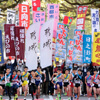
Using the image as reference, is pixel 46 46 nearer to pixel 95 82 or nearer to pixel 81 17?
pixel 95 82

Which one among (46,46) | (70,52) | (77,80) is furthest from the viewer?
(70,52)

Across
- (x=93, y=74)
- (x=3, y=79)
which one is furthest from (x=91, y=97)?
(x=3, y=79)

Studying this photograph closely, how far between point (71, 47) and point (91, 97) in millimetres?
3427

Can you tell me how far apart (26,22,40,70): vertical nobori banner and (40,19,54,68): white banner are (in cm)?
38

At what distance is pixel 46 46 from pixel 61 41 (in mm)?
4030

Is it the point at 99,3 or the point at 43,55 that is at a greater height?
the point at 99,3

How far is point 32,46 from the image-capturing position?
13.9 metres

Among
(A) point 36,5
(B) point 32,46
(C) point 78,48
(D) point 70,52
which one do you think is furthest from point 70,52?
(B) point 32,46

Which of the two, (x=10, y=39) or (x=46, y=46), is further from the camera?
(x=10, y=39)

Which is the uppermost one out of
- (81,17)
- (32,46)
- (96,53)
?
(81,17)

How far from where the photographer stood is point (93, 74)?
54.4ft

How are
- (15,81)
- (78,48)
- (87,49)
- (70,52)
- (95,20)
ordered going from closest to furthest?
(15,81)
(87,49)
(78,48)
(70,52)
(95,20)

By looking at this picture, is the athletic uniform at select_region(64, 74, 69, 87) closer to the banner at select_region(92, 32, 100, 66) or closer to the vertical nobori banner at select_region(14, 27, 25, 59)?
the banner at select_region(92, 32, 100, 66)

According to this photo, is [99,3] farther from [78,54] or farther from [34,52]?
[34,52]
